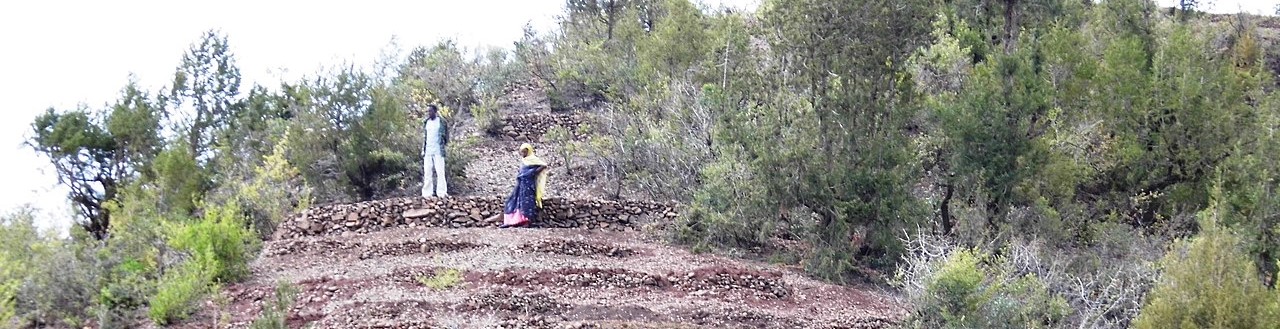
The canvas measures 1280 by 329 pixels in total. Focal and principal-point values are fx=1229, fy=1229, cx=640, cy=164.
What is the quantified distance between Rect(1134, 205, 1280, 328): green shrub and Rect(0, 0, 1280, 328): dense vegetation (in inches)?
0.7

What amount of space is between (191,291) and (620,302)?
4.58 metres

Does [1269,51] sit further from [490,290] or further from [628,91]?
[490,290]

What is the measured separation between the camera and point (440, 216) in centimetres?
1675

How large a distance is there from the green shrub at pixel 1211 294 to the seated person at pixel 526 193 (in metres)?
8.20

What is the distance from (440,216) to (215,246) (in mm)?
3412

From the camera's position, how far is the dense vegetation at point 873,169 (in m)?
13.4

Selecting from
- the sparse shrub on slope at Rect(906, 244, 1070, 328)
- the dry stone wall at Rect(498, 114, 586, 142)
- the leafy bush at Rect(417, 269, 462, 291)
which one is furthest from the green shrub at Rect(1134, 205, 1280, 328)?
the dry stone wall at Rect(498, 114, 586, 142)

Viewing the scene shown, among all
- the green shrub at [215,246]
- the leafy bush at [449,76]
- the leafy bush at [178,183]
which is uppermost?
the leafy bush at [449,76]

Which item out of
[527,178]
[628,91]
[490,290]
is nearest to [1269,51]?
[628,91]

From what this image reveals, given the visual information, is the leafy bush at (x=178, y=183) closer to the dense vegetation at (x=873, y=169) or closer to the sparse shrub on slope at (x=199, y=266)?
the dense vegetation at (x=873, y=169)

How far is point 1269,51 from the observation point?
30.2 meters

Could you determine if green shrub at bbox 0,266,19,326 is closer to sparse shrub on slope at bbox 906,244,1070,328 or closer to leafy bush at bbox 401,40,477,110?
sparse shrub on slope at bbox 906,244,1070,328

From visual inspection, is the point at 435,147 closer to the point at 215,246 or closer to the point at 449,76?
the point at 215,246

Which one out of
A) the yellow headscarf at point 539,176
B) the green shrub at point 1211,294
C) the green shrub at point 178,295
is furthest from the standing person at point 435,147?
the green shrub at point 1211,294
